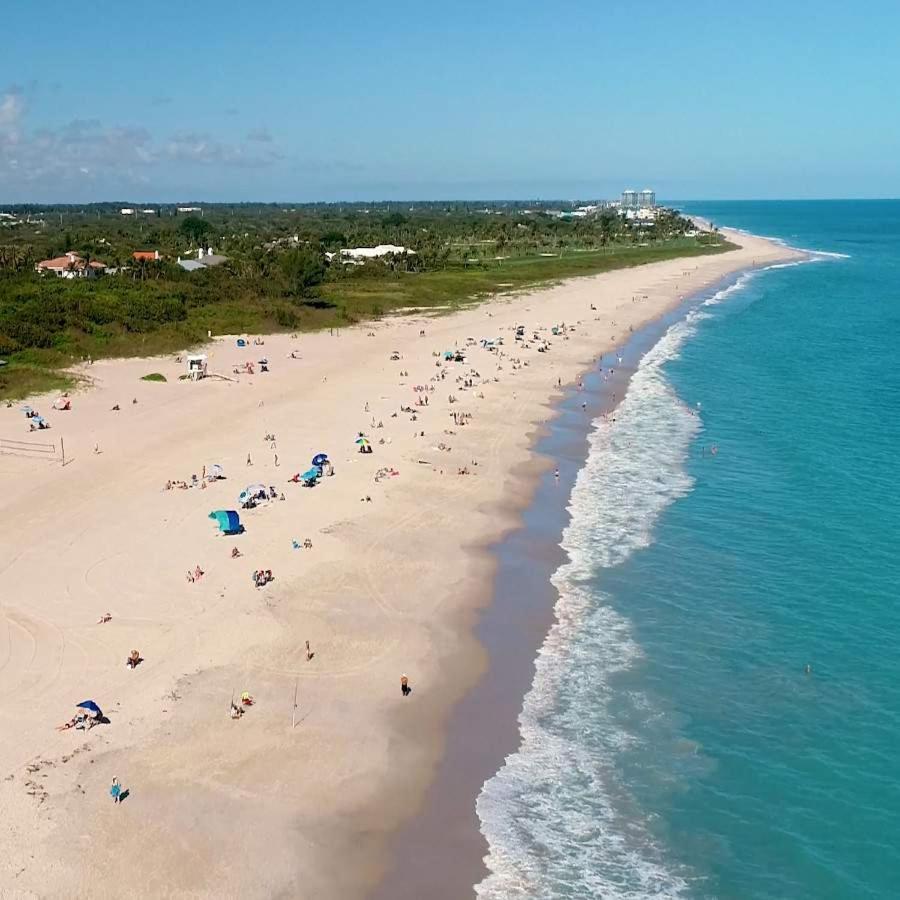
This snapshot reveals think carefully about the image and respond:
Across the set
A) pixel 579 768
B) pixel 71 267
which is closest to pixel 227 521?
pixel 579 768

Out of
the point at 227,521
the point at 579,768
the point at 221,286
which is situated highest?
the point at 221,286

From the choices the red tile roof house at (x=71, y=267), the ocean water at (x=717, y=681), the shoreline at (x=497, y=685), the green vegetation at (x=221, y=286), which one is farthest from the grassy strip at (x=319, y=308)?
the ocean water at (x=717, y=681)

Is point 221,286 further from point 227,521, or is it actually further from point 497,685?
point 497,685

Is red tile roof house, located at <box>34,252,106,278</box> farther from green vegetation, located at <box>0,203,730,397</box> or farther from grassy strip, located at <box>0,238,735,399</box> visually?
grassy strip, located at <box>0,238,735,399</box>

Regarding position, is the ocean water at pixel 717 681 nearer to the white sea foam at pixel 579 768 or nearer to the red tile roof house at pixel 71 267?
the white sea foam at pixel 579 768

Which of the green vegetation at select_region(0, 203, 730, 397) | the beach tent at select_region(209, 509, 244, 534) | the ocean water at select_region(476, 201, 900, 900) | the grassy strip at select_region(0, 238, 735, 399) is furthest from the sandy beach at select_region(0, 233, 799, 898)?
the green vegetation at select_region(0, 203, 730, 397)

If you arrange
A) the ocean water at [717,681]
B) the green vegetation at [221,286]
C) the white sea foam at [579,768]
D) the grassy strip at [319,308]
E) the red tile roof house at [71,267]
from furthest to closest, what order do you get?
1. the red tile roof house at [71,267]
2. the green vegetation at [221,286]
3. the grassy strip at [319,308]
4. the ocean water at [717,681]
5. the white sea foam at [579,768]
